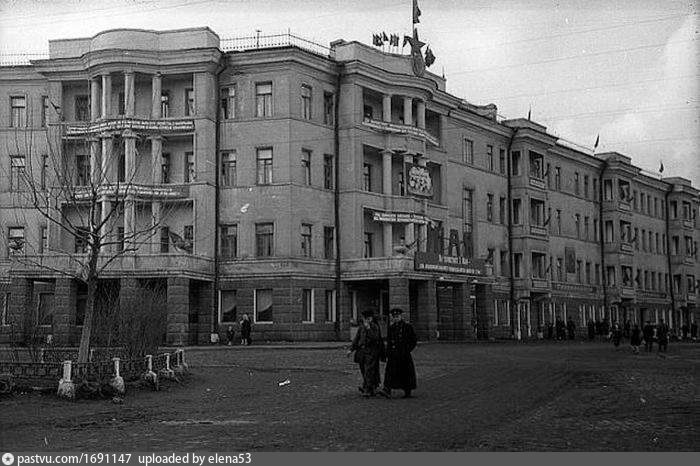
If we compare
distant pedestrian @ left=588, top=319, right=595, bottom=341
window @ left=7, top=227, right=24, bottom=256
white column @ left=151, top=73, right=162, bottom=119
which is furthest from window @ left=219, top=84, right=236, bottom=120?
distant pedestrian @ left=588, top=319, right=595, bottom=341

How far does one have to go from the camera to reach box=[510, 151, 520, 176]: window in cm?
6663

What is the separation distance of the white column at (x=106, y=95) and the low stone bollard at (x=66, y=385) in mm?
32128

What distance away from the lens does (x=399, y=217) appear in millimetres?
52469

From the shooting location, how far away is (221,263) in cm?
4891

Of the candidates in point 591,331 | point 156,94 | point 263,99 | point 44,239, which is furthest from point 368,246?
point 591,331

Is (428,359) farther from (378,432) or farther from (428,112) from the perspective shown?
(428,112)

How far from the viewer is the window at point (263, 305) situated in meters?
47.7

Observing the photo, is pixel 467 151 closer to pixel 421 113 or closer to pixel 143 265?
pixel 421 113

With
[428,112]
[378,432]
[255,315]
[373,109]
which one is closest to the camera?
[378,432]

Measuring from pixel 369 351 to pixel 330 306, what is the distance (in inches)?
1203

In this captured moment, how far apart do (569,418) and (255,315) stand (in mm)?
33875

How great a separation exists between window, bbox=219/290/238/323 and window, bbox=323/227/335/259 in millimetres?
5575

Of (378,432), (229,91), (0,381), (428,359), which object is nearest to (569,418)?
(378,432)

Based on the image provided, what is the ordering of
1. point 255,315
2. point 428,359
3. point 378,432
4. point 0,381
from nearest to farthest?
point 378,432 → point 0,381 → point 428,359 → point 255,315
